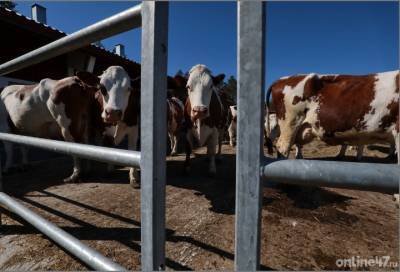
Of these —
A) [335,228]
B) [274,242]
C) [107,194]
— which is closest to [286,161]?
[274,242]

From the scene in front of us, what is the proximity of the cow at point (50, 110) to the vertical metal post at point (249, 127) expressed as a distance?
258 cm

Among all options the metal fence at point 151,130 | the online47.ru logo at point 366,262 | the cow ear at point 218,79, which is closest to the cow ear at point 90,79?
the cow ear at point 218,79

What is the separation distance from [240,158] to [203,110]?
261cm

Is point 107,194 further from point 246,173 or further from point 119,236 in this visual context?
point 246,173

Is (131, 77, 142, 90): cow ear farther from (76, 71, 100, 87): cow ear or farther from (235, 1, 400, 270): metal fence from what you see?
(235, 1, 400, 270): metal fence

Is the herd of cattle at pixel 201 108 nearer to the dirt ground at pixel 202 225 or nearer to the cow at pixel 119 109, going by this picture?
the cow at pixel 119 109

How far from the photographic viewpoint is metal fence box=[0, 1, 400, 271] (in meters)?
0.42

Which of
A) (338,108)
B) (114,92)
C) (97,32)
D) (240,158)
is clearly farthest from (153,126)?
(338,108)

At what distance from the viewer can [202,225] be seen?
1823 millimetres

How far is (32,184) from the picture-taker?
301cm

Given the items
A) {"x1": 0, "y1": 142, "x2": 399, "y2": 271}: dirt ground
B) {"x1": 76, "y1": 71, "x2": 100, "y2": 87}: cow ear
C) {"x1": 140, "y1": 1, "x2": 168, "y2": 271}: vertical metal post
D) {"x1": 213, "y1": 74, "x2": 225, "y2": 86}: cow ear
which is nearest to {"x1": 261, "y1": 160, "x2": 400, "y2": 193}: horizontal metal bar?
{"x1": 140, "y1": 1, "x2": 168, "y2": 271}: vertical metal post

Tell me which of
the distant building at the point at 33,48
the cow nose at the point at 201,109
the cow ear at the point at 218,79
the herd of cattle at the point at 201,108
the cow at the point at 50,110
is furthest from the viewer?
the distant building at the point at 33,48

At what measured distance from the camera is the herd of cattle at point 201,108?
2.77 meters

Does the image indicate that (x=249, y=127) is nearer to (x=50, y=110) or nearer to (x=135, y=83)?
(x=135, y=83)
